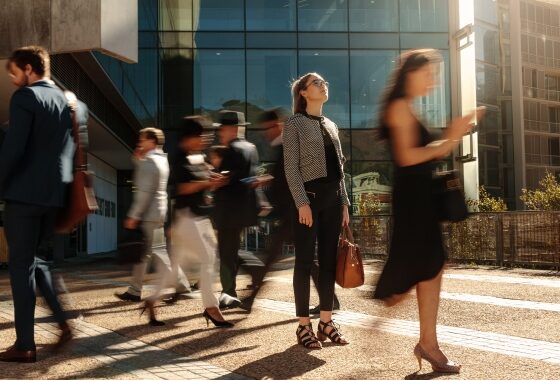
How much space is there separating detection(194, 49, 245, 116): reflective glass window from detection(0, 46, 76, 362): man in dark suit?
21.9 metres

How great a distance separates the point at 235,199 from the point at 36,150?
2652 millimetres

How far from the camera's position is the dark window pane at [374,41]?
26.9m

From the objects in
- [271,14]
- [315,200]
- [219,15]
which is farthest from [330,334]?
[219,15]

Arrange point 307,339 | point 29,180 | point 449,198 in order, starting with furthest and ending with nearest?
1. point 307,339
2. point 29,180
3. point 449,198

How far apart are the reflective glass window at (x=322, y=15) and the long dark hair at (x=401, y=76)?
897 inches

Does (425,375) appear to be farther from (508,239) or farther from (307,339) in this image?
(508,239)

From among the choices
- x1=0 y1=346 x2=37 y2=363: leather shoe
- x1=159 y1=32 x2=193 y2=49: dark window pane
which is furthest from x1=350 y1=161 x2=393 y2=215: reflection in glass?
x1=0 y1=346 x2=37 y2=363: leather shoe

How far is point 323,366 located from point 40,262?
1929 mm

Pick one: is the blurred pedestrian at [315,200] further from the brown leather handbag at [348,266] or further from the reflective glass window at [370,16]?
the reflective glass window at [370,16]

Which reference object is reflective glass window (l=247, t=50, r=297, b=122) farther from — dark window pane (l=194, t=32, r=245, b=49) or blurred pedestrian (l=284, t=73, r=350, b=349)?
blurred pedestrian (l=284, t=73, r=350, b=349)

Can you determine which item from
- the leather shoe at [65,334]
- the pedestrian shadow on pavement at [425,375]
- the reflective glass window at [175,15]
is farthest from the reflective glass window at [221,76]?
the pedestrian shadow on pavement at [425,375]

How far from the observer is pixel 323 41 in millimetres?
26906

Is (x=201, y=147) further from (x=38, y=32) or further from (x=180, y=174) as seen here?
(x=38, y=32)

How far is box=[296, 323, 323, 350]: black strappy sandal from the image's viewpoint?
17.4ft
